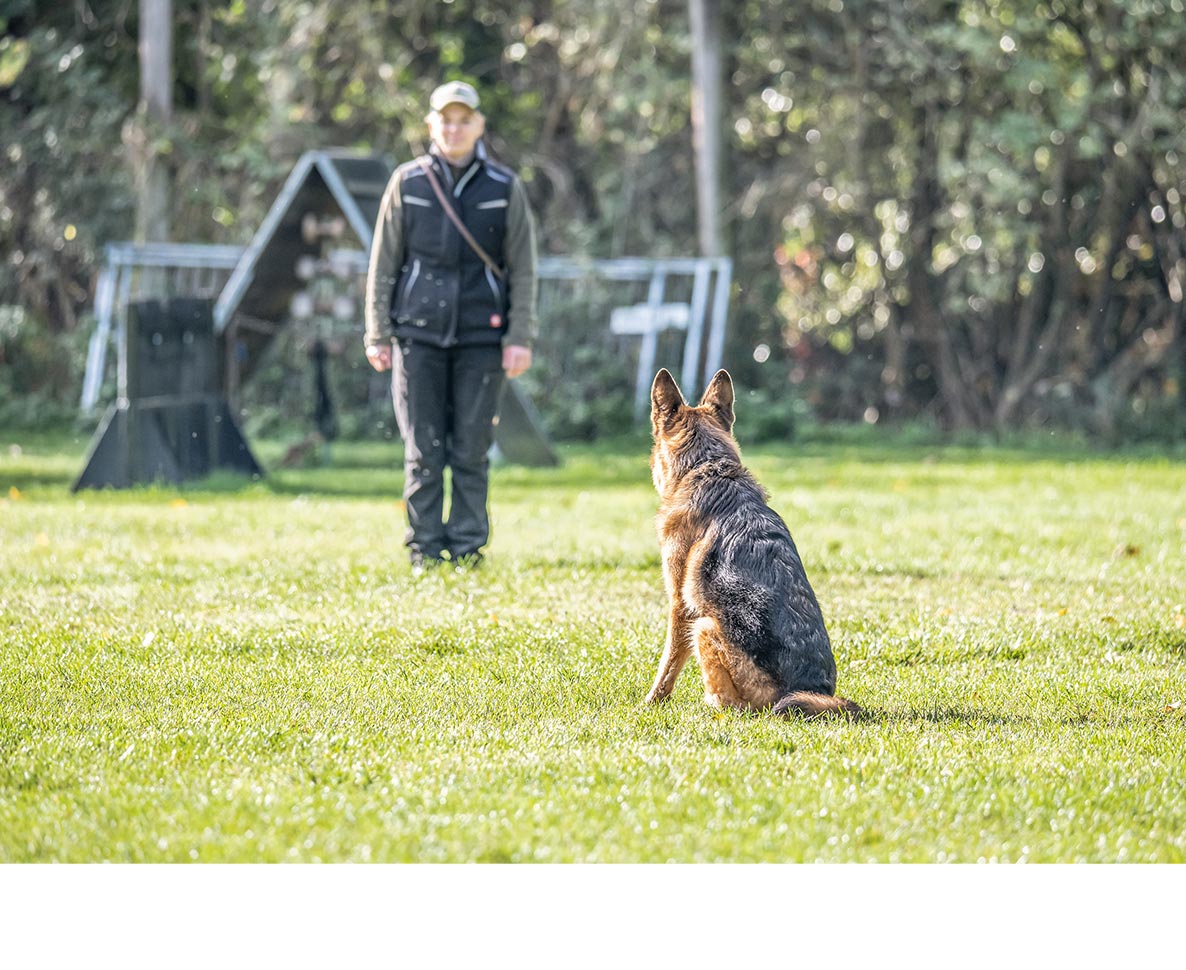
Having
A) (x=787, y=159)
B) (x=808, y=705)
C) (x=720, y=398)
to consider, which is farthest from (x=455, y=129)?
(x=787, y=159)

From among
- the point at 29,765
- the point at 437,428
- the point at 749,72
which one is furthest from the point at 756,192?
the point at 29,765

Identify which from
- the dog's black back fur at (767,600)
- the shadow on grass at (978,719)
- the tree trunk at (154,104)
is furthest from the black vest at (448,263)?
the tree trunk at (154,104)

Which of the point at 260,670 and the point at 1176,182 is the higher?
the point at 1176,182

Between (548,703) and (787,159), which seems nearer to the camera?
(548,703)

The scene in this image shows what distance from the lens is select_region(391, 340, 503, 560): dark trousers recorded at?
830 centimetres

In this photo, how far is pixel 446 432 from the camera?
27.9 feet

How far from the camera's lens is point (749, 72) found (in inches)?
779

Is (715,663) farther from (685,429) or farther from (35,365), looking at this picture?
(35,365)

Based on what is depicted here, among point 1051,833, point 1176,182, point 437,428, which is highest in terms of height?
point 1176,182

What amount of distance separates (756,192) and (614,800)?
16063 mm

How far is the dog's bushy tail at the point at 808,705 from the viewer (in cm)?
516

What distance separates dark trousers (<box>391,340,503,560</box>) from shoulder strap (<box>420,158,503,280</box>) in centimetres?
44

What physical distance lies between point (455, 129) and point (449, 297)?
82cm

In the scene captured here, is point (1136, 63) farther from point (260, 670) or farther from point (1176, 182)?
point (260, 670)
